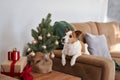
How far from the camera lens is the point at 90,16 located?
11.1ft

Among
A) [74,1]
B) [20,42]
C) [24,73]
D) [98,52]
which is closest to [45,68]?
[24,73]

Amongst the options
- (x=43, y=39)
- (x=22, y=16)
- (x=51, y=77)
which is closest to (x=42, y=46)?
(x=43, y=39)

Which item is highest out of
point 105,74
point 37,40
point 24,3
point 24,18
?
point 24,3

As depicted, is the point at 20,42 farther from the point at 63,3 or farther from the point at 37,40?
the point at 63,3

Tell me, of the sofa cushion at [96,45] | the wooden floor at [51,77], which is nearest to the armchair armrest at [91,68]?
the wooden floor at [51,77]

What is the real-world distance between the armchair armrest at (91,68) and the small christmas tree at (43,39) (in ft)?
1.03

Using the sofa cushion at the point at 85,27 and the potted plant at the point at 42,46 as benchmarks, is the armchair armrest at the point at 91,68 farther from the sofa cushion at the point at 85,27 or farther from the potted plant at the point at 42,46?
the sofa cushion at the point at 85,27

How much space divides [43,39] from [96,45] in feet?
3.43

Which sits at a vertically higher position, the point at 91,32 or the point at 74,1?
the point at 74,1

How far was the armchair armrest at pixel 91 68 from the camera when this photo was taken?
1796 millimetres

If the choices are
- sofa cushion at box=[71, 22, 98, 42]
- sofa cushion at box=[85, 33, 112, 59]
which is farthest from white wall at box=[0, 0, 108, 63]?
sofa cushion at box=[85, 33, 112, 59]

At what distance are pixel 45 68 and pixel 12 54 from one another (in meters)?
Result: 0.33

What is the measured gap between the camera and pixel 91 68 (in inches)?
74.0

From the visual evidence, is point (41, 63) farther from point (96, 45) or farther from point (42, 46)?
point (96, 45)
